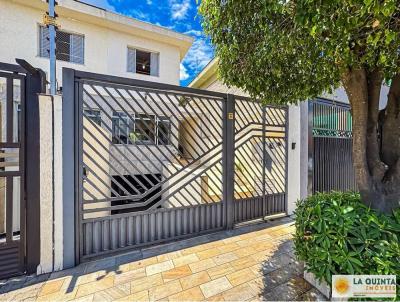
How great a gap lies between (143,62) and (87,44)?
2.30m

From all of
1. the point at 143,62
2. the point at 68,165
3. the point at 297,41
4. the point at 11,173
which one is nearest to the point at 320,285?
the point at 297,41

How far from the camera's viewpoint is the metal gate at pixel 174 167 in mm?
3033

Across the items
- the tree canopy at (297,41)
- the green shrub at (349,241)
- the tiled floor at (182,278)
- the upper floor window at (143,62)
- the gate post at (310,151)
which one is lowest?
the tiled floor at (182,278)

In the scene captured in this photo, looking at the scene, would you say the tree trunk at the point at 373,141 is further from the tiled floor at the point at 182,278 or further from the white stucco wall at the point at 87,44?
the white stucco wall at the point at 87,44

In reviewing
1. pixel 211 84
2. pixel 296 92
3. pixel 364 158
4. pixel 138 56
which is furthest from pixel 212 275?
pixel 138 56

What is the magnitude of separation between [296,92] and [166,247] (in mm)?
3291

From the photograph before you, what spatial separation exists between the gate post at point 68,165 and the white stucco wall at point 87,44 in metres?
5.16

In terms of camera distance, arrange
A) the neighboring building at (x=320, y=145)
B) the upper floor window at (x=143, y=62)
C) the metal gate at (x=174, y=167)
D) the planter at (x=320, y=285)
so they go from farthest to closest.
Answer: the upper floor window at (x=143, y=62), the neighboring building at (x=320, y=145), the metal gate at (x=174, y=167), the planter at (x=320, y=285)

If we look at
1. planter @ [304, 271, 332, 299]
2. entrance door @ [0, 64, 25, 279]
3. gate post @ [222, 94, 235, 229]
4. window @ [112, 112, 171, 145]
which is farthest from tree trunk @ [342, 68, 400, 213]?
entrance door @ [0, 64, 25, 279]

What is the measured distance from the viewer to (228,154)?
4074 mm

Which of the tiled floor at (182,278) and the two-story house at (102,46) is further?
the two-story house at (102,46)

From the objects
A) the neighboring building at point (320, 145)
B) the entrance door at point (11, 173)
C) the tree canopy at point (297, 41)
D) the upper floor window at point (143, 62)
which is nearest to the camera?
the tree canopy at point (297, 41)

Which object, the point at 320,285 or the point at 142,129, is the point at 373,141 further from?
the point at 142,129

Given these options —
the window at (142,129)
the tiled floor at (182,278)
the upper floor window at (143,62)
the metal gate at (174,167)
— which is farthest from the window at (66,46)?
the tiled floor at (182,278)
